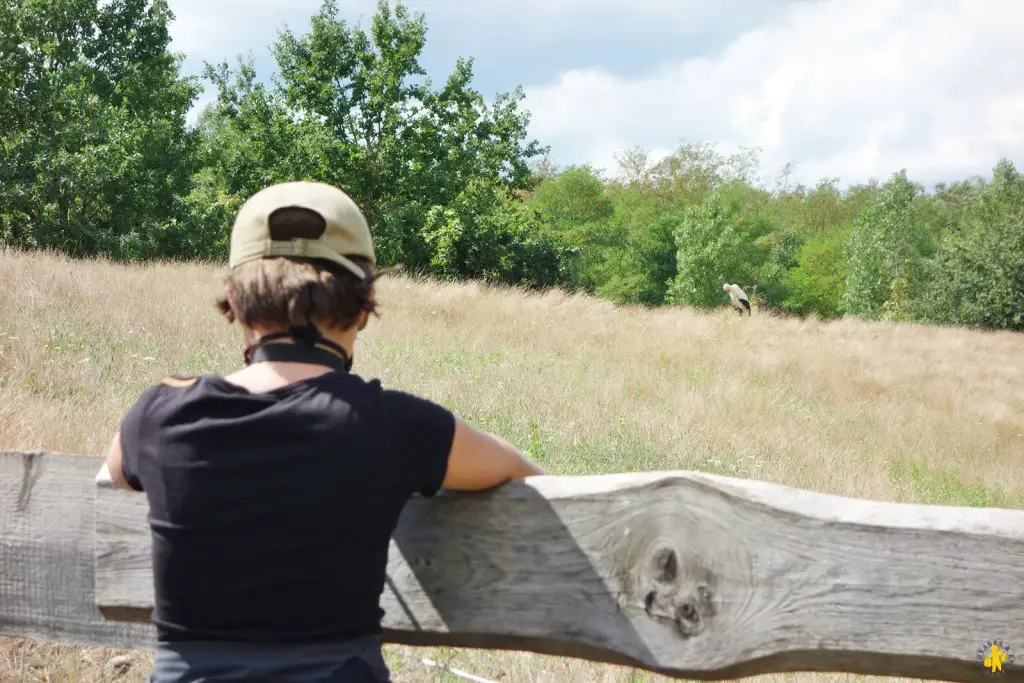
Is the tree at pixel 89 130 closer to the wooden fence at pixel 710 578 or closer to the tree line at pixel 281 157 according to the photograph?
the tree line at pixel 281 157

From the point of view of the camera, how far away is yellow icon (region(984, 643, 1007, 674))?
1.43 m

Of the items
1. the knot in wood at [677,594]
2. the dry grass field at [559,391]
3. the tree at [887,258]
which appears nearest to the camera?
the knot in wood at [677,594]

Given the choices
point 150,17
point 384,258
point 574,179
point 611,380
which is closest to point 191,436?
point 611,380

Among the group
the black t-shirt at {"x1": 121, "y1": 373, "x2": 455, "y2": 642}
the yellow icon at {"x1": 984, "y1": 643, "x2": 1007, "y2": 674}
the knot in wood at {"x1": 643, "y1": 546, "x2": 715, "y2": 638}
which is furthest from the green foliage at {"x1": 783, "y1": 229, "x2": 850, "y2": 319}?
the black t-shirt at {"x1": 121, "y1": 373, "x2": 455, "y2": 642}

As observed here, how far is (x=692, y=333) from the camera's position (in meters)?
14.7

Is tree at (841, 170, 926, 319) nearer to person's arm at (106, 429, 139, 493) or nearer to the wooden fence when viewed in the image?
the wooden fence

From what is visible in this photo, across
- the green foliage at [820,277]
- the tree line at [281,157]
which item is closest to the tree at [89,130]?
the tree line at [281,157]

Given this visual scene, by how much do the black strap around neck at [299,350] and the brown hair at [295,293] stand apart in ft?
0.07

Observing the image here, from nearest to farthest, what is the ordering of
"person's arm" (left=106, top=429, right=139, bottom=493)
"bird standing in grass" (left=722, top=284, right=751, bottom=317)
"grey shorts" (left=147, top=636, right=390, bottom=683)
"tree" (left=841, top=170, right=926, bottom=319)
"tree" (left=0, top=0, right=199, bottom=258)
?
1. "grey shorts" (left=147, top=636, right=390, bottom=683)
2. "person's arm" (left=106, top=429, right=139, bottom=493)
3. "bird standing in grass" (left=722, top=284, right=751, bottom=317)
4. "tree" (left=0, top=0, right=199, bottom=258)
5. "tree" (left=841, top=170, right=926, bottom=319)

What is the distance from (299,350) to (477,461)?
0.38m

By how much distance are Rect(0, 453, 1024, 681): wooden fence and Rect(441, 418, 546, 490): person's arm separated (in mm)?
36

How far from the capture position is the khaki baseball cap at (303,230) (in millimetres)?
1521

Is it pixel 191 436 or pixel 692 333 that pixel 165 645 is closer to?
pixel 191 436

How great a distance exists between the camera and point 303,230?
60.1 inches
